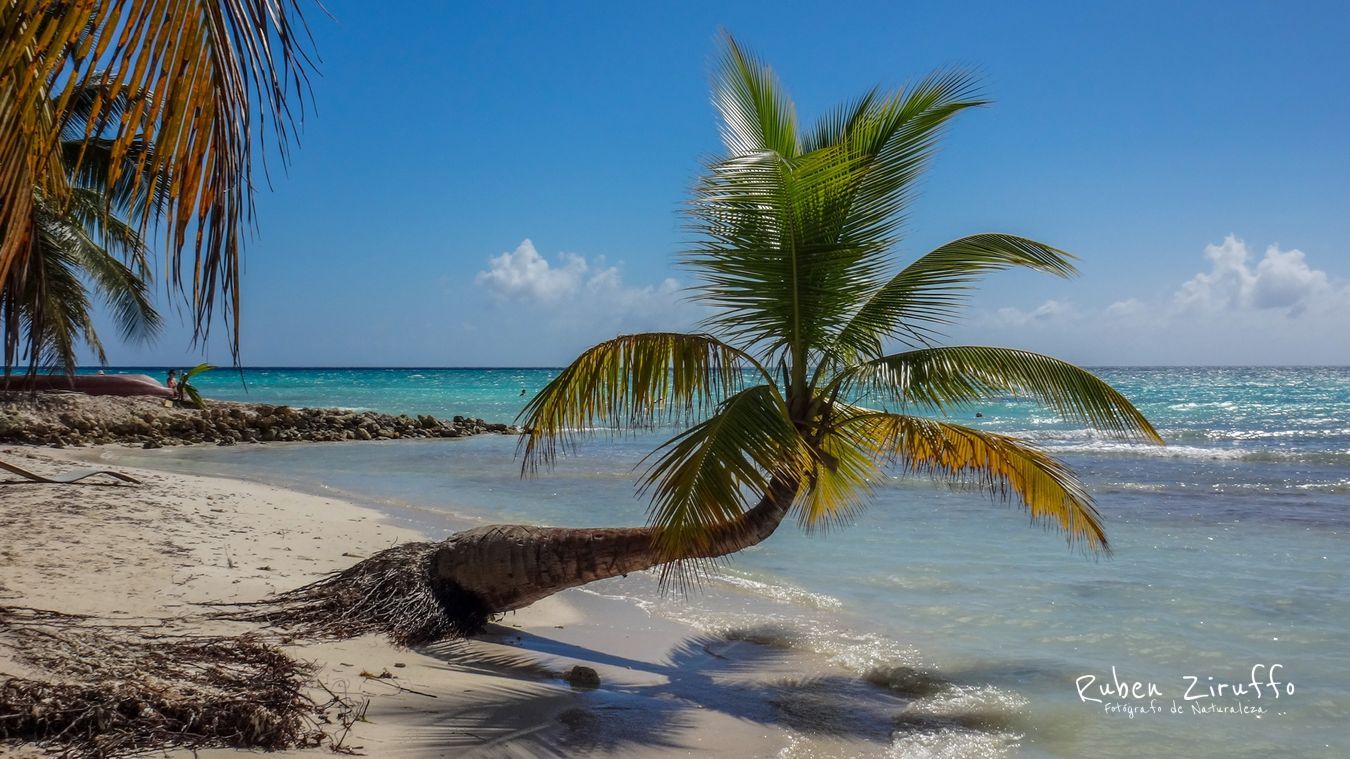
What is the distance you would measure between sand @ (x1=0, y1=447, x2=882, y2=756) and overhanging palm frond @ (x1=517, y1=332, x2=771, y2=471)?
1.56m

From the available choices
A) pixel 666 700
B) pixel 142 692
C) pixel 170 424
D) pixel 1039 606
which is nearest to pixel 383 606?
pixel 666 700

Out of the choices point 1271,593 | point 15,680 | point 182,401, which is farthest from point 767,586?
point 182,401

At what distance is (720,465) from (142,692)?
302 centimetres

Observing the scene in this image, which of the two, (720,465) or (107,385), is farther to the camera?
(107,385)

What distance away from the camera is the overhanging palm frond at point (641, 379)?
19.9 feet

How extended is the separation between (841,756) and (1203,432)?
103 ft

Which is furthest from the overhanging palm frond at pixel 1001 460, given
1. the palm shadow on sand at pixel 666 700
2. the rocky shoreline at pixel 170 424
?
the rocky shoreline at pixel 170 424

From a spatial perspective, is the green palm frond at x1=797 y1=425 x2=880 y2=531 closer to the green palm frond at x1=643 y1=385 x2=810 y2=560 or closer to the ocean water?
the green palm frond at x1=643 y1=385 x2=810 y2=560

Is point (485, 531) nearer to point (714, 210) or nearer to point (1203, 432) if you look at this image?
point (714, 210)

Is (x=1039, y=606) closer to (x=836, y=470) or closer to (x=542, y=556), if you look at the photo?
(x=836, y=470)

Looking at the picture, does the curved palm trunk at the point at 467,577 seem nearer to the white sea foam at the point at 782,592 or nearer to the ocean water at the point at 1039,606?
the ocean water at the point at 1039,606

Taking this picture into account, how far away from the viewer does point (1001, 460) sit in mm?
6238

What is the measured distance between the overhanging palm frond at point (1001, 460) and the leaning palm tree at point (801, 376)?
0.01 m

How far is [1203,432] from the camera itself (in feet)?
102
